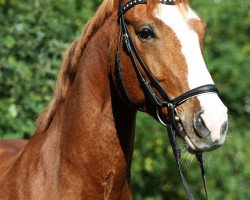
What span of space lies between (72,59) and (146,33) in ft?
1.68

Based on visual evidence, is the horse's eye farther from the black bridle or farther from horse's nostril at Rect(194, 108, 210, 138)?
horse's nostril at Rect(194, 108, 210, 138)

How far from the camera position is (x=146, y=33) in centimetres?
372

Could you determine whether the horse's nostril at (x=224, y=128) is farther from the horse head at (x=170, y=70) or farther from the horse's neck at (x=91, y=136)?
the horse's neck at (x=91, y=136)

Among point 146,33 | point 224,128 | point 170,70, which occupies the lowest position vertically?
point 224,128

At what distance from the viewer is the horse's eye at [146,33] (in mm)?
3693

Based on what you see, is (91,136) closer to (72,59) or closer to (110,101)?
(110,101)

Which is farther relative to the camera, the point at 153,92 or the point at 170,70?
the point at 153,92

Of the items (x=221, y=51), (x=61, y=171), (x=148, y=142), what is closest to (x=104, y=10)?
(x=61, y=171)

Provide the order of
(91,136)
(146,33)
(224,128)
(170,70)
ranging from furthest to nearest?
(91,136), (146,33), (170,70), (224,128)

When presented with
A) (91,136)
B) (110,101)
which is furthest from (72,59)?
(91,136)

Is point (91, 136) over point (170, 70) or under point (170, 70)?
under

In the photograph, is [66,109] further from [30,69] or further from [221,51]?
[221,51]

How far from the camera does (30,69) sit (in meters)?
6.35

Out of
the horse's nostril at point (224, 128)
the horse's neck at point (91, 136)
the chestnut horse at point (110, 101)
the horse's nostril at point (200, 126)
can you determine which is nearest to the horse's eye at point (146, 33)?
the chestnut horse at point (110, 101)
